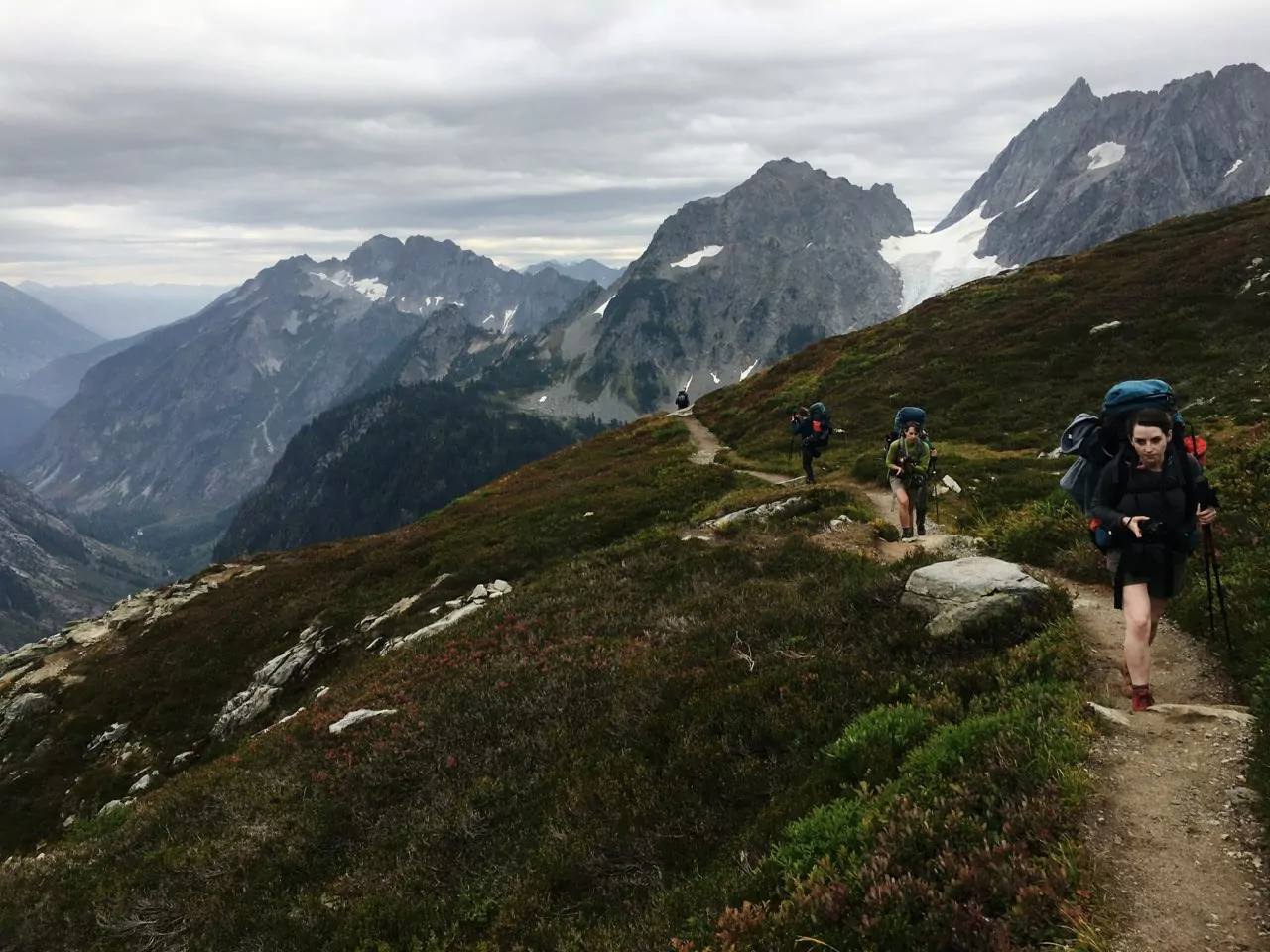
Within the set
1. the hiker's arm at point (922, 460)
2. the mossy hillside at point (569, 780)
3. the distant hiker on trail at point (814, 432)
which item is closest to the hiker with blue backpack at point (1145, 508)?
the mossy hillside at point (569, 780)

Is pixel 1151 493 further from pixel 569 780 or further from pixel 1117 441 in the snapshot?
pixel 569 780

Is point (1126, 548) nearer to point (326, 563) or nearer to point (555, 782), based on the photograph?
point (555, 782)

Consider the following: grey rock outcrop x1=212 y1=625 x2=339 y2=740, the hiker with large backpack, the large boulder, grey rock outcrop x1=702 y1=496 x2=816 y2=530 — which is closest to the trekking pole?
the large boulder

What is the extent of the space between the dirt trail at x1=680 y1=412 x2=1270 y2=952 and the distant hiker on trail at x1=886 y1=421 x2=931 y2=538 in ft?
28.3

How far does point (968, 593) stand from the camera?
1007cm

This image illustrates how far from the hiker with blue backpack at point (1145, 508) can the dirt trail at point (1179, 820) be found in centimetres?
60

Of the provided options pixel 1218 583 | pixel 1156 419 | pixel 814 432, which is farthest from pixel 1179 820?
pixel 814 432

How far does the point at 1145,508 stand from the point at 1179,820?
10.4ft

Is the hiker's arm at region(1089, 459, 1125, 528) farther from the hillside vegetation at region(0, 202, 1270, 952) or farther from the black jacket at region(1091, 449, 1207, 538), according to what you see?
the hillside vegetation at region(0, 202, 1270, 952)

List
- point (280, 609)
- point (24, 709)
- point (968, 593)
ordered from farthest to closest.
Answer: point (280, 609) → point (24, 709) → point (968, 593)

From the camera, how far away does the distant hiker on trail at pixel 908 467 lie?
16.5m

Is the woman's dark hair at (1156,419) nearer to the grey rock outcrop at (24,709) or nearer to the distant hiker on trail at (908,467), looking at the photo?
the distant hiker on trail at (908,467)

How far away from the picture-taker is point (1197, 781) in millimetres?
5875

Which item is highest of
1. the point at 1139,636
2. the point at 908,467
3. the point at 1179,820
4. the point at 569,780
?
the point at 908,467
